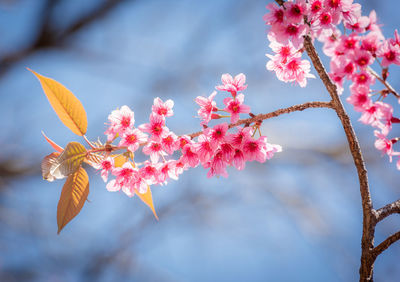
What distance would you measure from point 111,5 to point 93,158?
1.55 metres

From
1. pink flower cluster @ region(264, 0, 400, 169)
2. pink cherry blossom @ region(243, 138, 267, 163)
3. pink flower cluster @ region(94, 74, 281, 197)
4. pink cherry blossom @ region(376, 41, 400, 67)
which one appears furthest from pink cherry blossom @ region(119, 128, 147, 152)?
pink cherry blossom @ region(376, 41, 400, 67)

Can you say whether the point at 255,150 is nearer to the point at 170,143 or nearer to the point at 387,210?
the point at 170,143

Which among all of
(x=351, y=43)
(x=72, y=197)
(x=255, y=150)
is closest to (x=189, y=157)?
(x=255, y=150)

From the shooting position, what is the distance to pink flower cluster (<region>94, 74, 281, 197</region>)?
1.82 feet

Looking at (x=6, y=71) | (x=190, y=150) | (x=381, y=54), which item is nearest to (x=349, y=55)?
(x=381, y=54)

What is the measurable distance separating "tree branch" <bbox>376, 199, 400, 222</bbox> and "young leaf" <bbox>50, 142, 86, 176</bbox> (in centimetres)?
57

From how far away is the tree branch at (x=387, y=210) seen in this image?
546 mm

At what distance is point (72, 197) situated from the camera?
57 centimetres

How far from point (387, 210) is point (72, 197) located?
60 centimetres

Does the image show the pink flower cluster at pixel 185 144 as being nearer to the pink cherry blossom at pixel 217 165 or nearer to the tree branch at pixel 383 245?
the pink cherry blossom at pixel 217 165

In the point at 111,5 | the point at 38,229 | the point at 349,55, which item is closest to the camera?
the point at 349,55

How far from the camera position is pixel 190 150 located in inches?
22.8

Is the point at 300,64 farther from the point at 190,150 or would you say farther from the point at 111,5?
the point at 111,5

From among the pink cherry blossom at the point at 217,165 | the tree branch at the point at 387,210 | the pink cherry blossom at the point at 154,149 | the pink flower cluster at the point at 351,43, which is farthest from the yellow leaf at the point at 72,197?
the tree branch at the point at 387,210
